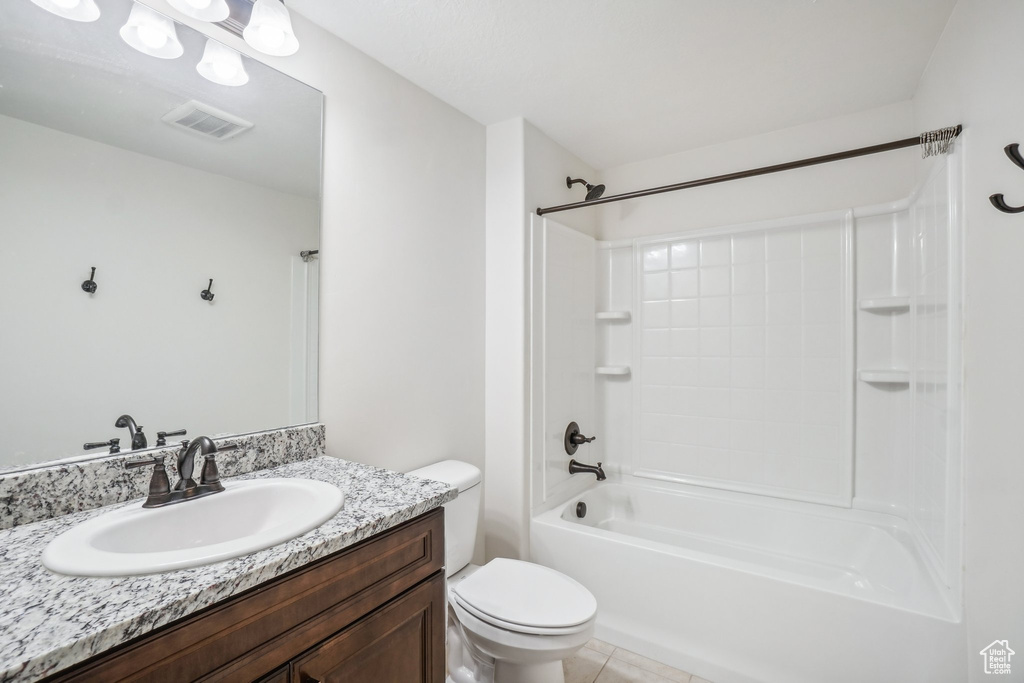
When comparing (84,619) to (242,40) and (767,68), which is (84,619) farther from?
(767,68)

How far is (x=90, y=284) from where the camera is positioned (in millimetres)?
1058

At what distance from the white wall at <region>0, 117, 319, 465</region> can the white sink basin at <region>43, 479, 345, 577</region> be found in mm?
242

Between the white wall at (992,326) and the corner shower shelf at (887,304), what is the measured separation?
74cm

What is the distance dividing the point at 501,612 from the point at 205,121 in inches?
67.5

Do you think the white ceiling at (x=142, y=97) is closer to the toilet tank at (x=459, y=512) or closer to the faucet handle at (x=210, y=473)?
the faucet handle at (x=210, y=473)

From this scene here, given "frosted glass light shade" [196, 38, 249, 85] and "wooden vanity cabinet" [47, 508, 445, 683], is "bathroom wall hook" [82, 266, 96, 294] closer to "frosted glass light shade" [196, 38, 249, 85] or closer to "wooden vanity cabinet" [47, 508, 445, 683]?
"frosted glass light shade" [196, 38, 249, 85]

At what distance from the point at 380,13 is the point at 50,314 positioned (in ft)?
4.20

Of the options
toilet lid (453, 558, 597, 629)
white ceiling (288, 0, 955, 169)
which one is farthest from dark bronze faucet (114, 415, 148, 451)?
white ceiling (288, 0, 955, 169)

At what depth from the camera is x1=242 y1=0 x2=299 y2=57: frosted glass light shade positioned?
127 centimetres

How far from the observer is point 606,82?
1896 millimetres

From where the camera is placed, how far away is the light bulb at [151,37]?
3.80ft

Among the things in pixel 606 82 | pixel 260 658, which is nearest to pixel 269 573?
pixel 260 658

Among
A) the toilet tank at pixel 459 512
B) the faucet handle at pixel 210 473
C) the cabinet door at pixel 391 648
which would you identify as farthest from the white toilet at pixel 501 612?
the faucet handle at pixel 210 473

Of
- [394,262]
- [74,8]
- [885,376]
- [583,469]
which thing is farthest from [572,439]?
[74,8]
